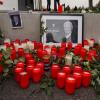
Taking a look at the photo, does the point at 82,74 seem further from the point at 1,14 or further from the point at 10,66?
the point at 1,14

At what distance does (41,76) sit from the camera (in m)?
1.80

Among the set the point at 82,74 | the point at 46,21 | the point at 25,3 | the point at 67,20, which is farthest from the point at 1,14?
the point at 25,3

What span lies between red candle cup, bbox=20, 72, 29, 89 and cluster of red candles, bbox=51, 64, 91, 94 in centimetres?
18

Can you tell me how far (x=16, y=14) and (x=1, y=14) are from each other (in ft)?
0.49

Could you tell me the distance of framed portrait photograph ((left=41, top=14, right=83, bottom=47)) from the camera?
8.63ft

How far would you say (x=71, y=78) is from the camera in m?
1.62

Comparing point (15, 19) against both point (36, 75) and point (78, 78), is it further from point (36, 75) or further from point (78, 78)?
point (78, 78)

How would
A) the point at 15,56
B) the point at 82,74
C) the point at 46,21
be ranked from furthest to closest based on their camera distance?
the point at 46,21 → the point at 15,56 → the point at 82,74

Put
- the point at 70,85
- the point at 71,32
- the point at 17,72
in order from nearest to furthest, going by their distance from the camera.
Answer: the point at 70,85 < the point at 17,72 < the point at 71,32

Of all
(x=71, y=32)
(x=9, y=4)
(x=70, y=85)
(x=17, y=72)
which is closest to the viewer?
(x=70, y=85)

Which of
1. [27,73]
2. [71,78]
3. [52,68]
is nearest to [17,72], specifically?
[27,73]

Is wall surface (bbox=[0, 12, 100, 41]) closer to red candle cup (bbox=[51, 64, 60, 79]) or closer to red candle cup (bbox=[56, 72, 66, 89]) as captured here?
red candle cup (bbox=[51, 64, 60, 79])

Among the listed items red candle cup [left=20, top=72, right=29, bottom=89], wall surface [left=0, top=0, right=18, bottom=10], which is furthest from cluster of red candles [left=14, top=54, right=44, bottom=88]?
wall surface [left=0, top=0, right=18, bottom=10]

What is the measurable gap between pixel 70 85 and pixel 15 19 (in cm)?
122
